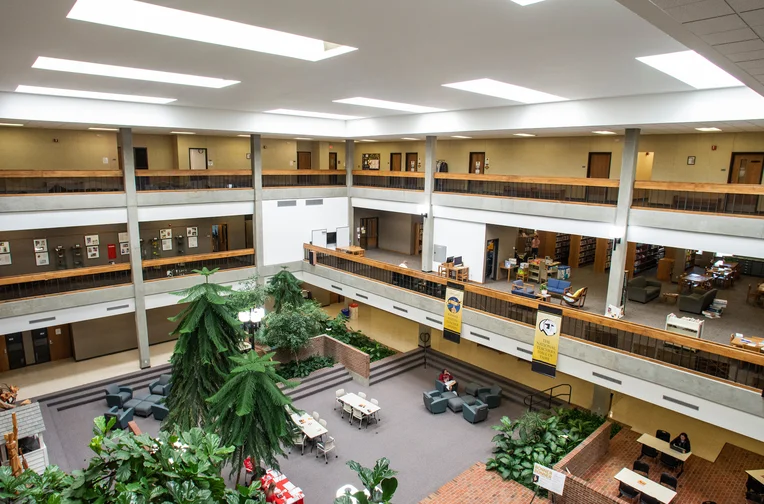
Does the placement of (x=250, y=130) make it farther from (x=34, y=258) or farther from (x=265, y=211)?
(x=34, y=258)

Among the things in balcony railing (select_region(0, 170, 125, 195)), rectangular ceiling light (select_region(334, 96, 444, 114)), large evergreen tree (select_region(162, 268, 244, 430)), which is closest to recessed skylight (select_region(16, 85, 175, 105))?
balcony railing (select_region(0, 170, 125, 195))

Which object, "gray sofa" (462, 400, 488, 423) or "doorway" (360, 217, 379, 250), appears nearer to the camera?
"gray sofa" (462, 400, 488, 423)

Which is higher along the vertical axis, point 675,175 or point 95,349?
point 675,175

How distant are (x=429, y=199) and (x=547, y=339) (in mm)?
8443

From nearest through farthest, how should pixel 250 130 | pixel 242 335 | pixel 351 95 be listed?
1. pixel 242 335
2. pixel 351 95
3. pixel 250 130

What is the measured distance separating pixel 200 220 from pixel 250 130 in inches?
222

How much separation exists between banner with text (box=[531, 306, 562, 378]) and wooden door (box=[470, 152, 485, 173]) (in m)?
10.5

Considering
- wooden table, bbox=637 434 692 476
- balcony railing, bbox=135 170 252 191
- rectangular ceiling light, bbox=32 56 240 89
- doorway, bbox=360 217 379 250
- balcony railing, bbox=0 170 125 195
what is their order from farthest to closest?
doorway, bbox=360 217 379 250 < balcony railing, bbox=135 170 252 191 < balcony railing, bbox=0 170 125 195 < wooden table, bbox=637 434 692 476 < rectangular ceiling light, bbox=32 56 240 89

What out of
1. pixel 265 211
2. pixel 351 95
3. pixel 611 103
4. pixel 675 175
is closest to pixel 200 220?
pixel 265 211

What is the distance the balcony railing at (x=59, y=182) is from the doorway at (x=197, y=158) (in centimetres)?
521

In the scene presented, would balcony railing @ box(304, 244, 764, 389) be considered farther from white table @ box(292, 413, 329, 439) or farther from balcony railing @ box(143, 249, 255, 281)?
balcony railing @ box(143, 249, 255, 281)

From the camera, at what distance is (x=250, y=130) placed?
60.3 ft

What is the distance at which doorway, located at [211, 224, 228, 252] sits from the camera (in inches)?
903

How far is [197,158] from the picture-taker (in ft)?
73.5
